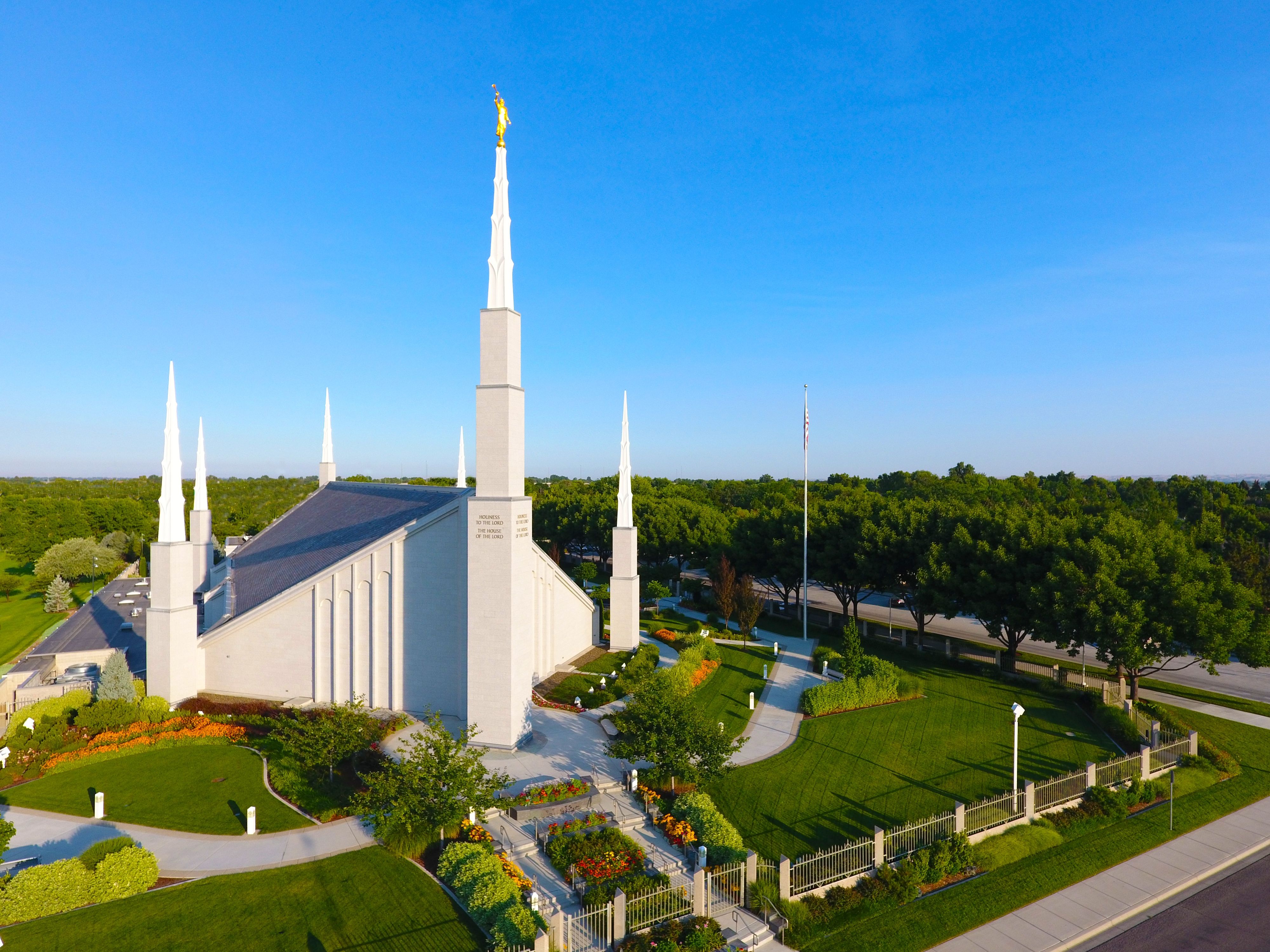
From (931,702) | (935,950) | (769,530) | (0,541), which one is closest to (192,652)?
(935,950)

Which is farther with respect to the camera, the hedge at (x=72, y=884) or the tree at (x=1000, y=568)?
the tree at (x=1000, y=568)

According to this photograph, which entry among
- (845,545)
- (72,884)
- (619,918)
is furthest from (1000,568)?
(72,884)

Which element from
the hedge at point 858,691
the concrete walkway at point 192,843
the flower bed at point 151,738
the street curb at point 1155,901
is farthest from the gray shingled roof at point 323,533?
the street curb at point 1155,901

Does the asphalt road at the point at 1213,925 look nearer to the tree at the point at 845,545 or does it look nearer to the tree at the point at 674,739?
the tree at the point at 674,739

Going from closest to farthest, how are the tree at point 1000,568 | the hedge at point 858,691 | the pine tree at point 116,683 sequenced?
the pine tree at point 116,683 → the hedge at point 858,691 → the tree at point 1000,568

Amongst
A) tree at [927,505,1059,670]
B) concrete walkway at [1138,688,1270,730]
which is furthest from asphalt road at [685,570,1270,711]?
tree at [927,505,1059,670]

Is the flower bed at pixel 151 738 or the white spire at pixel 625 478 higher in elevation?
the white spire at pixel 625 478

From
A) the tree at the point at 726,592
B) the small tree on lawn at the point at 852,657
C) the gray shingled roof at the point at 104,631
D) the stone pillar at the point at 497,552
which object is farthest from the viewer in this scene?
the tree at the point at 726,592

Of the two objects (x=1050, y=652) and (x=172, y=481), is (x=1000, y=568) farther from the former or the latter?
(x=172, y=481)

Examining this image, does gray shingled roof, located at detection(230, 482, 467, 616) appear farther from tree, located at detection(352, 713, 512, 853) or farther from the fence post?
the fence post
